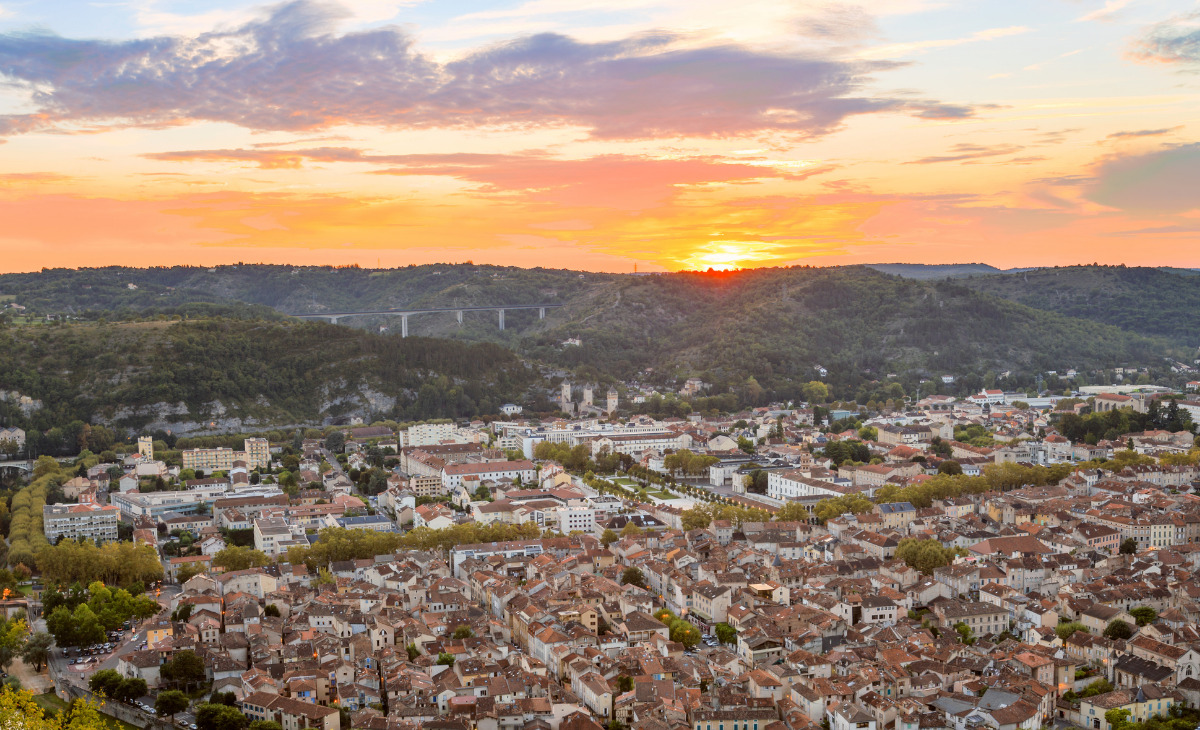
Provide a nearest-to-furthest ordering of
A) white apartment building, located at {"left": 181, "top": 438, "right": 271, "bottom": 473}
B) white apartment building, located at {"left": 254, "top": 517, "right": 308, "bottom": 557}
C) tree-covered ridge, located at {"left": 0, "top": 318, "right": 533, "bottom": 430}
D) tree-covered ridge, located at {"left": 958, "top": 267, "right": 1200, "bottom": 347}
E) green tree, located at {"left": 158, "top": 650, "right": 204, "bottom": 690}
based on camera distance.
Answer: green tree, located at {"left": 158, "top": 650, "right": 204, "bottom": 690} → white apartment building, located at {"left": 254, "top": 517, "right": 308, "bottom": 557} → white apartment building, located at {"left": 181, "top": 438, "right": 271, "bottom": 473} → tree-covered ridge, located at {"left": 0, "top": 318, "right": 533, "bottom": 430} → tree-covered ridge, located at {"left": 958, "top": 267, "right": 1200, "bottom": 347}

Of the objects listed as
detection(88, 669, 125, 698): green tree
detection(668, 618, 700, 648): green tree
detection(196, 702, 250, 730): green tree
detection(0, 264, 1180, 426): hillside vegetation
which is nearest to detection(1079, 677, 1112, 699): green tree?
detection(668, 618, 700, 648): green tree

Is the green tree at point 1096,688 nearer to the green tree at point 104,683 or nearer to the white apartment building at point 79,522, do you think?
the green tree at point 104,683

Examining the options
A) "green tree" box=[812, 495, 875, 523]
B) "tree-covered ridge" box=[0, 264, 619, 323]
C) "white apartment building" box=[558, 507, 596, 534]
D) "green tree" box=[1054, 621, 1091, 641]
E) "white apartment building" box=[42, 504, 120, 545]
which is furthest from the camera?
"tree-covered ridge" box=[0, 264, 619, 323]

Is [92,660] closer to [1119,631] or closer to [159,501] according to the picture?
[159,501]

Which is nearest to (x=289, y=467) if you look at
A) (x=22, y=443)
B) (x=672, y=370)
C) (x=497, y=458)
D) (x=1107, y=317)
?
(x=497, y=458)

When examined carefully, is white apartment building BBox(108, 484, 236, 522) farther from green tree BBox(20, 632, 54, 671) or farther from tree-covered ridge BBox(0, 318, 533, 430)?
tree-covered ridge BBox(0, 318, 533, 430)

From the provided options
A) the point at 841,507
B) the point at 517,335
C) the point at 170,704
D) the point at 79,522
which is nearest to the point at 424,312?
the point at 517,335

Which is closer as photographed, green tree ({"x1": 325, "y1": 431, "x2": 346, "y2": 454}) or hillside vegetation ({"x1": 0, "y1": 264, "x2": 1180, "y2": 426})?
green tree ({"x1": 325, "y1": 431, "x2": 346, "y2": 454})
